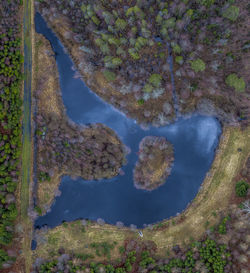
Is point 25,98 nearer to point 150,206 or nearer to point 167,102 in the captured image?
point 167,102

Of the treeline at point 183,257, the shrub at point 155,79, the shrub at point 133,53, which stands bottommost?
the treeline at point 183,257

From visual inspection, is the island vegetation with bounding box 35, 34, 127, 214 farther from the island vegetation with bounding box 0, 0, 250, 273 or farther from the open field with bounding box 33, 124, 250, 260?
the open field with bounding box 33, 124, 250, 260

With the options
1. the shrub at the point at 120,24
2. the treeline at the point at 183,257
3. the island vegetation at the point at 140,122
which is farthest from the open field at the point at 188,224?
the shrub at the point at 120,24

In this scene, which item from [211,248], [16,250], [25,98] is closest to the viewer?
[211,248]

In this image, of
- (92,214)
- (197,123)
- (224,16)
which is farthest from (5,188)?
(224,16)

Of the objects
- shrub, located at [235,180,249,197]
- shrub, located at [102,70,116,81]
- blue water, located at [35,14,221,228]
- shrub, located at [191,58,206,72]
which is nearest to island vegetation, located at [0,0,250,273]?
shrub, located at [235,180,249,197]

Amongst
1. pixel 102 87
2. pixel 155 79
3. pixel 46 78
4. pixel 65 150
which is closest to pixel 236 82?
pixel 155 79

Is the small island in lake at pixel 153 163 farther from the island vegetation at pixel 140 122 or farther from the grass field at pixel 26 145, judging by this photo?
the grass field at pixel 26 145
